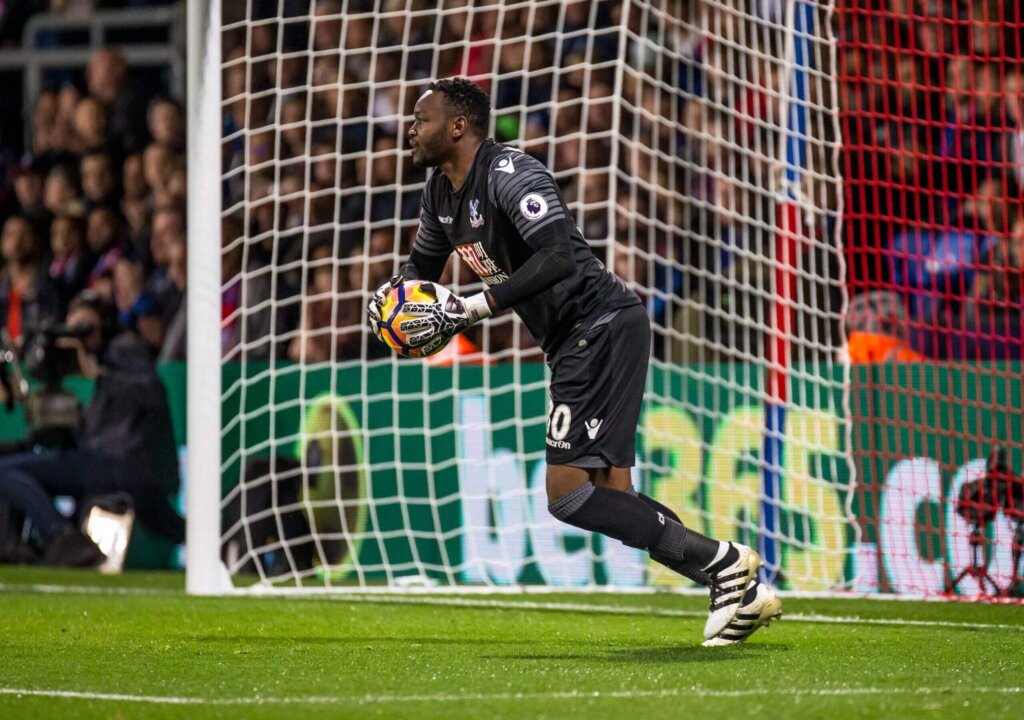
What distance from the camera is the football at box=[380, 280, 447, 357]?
5.55 meters

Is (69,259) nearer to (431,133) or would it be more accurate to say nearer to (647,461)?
(647,461)

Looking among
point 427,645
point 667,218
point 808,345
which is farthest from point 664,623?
point 667,218

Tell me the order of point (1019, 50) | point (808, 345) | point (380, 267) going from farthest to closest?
point (380, 267) → point (808, 345) → point (1019, 50)

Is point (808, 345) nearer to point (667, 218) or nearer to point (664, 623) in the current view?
point (667, 218)

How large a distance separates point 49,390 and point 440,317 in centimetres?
587

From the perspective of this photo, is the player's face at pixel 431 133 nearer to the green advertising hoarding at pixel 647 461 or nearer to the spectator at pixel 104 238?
the green advertising hoarding at pixel 647 461

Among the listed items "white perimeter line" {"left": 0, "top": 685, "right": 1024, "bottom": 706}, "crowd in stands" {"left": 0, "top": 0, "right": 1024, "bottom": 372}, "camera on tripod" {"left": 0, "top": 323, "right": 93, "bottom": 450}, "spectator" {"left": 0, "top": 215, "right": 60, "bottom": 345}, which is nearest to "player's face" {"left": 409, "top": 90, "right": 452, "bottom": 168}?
"white perimeter line" {"left": 0, "top": 685, "right": 1024, "bottom": 706}

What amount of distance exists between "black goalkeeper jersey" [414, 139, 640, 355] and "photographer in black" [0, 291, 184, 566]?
507cm

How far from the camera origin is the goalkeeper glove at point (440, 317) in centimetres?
552

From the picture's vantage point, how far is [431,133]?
587cm

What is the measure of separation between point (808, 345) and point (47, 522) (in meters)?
4.95

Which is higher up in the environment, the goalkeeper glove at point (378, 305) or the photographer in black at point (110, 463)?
the goalkeeper glove at point (378, 305)

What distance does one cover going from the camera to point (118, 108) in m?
13.6

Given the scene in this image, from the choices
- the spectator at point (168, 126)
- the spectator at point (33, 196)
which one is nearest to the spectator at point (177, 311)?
the spectator at point (168, 126)
